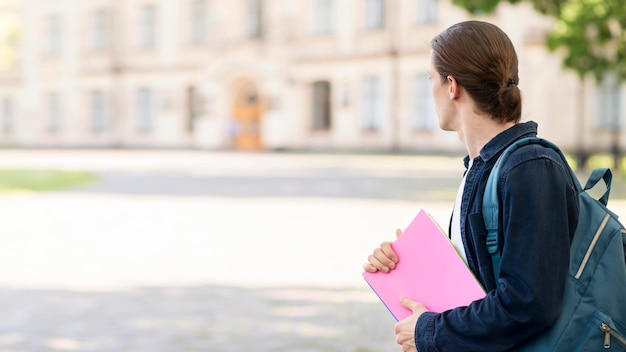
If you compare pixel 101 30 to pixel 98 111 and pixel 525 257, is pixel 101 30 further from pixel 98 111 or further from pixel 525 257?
pixel 525 257

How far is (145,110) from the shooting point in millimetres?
42594

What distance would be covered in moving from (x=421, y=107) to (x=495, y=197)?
3185cm

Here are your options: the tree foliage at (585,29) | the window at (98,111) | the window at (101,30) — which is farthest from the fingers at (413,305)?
the window at (101,30)

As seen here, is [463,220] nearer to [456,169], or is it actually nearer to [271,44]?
[456,169]

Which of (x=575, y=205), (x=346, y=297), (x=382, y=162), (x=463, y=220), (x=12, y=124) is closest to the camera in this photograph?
(x=575, y=205)

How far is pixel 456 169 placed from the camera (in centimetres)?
2391

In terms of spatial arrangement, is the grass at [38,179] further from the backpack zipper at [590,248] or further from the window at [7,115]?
the window at [7,115]

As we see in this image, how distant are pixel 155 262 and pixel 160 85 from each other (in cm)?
3480

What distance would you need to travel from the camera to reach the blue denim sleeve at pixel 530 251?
5.76 ft

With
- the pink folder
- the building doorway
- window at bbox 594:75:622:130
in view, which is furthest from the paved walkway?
the building doorway

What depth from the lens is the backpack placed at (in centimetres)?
180

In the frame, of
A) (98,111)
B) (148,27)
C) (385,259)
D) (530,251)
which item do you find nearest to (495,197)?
(530,251)

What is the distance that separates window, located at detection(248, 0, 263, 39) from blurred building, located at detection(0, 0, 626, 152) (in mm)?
56

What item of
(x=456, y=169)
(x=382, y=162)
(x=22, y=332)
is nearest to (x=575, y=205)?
(x=22, y=332)
